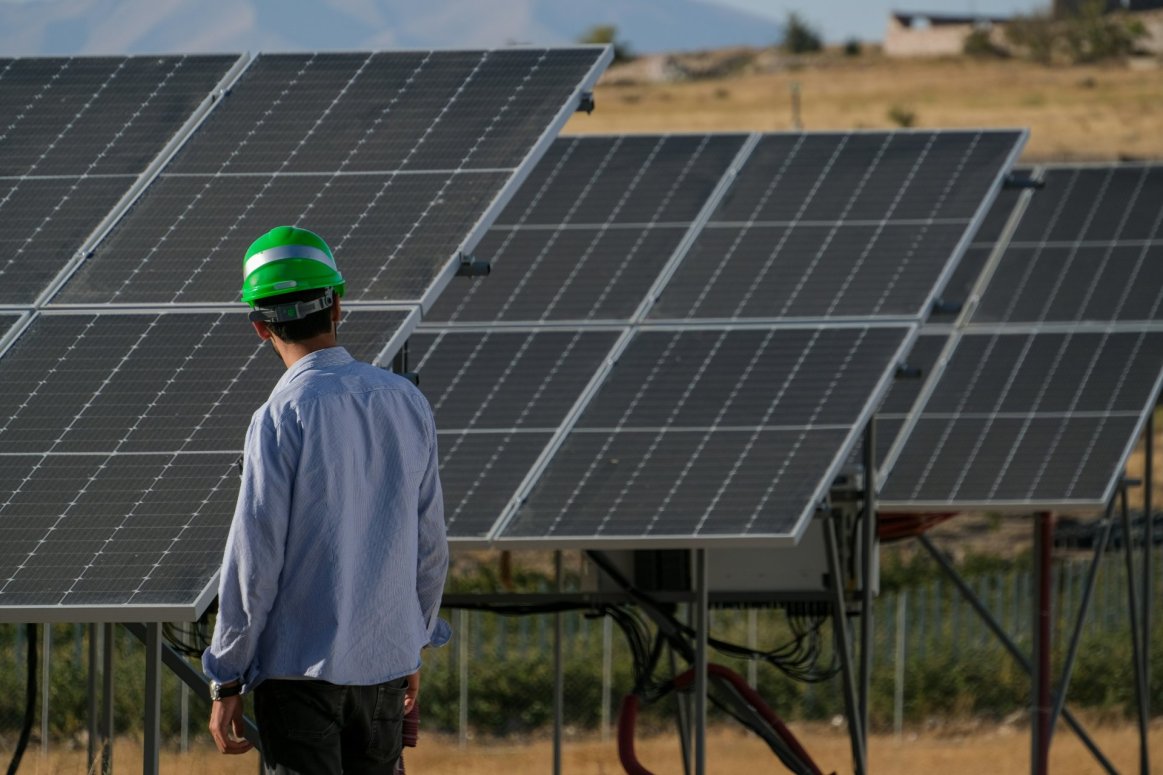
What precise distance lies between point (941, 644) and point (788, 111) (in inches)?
1553

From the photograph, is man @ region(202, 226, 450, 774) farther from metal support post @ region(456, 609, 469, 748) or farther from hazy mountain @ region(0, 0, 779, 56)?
metal support post @ region(456, 609, 469, 748)

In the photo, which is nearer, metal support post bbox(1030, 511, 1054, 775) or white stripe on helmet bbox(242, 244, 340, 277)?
white stripe on helmet bbox(242, 244, 340, 277)

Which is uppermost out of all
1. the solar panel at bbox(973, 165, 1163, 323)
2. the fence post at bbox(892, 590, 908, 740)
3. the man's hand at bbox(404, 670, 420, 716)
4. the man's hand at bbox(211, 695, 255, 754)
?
the solar panel at bbox(973, 165, 1163, 323)

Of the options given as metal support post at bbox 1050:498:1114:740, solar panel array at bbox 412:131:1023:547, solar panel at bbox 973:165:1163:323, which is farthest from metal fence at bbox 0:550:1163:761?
solar panel array at bbox 412:131:1023:547

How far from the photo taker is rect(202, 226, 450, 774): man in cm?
552

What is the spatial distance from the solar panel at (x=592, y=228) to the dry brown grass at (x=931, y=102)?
37050mm

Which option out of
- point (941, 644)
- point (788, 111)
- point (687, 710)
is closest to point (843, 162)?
point (687, 710)

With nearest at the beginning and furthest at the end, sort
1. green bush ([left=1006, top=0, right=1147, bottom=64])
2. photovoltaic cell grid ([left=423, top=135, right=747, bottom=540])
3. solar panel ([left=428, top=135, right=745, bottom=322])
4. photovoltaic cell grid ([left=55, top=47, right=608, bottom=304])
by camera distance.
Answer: photovoltaic cell grid ([left=55, top=47, right=608, bottom=304]), photovoltaic cell grid ([left=423, top=135, right=747, bottom=540]), solar panel ([left=428, top=135, right=745, bottom=322]), green bush ([left=1006, top=0, right=1147, bottom=64])

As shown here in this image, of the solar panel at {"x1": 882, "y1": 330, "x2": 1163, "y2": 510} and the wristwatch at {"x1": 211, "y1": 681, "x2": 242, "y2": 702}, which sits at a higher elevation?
the solar panel at {"x1": 882, "y1": 330, "x2": 1163, "y2": 510}

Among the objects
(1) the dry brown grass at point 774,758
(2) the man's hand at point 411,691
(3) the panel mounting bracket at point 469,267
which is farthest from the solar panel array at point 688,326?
(1) the dry brown grass at point 774,758

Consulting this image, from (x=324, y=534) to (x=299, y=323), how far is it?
0.55m

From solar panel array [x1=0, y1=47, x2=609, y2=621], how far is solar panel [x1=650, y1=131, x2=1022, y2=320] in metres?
3.51

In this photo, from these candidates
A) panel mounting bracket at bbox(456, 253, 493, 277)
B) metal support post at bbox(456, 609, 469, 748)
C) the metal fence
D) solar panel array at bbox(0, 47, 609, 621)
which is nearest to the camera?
solar panel array at bbox(0, 47, 609, 621)

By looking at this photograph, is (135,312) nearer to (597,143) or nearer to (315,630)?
(315,630)
